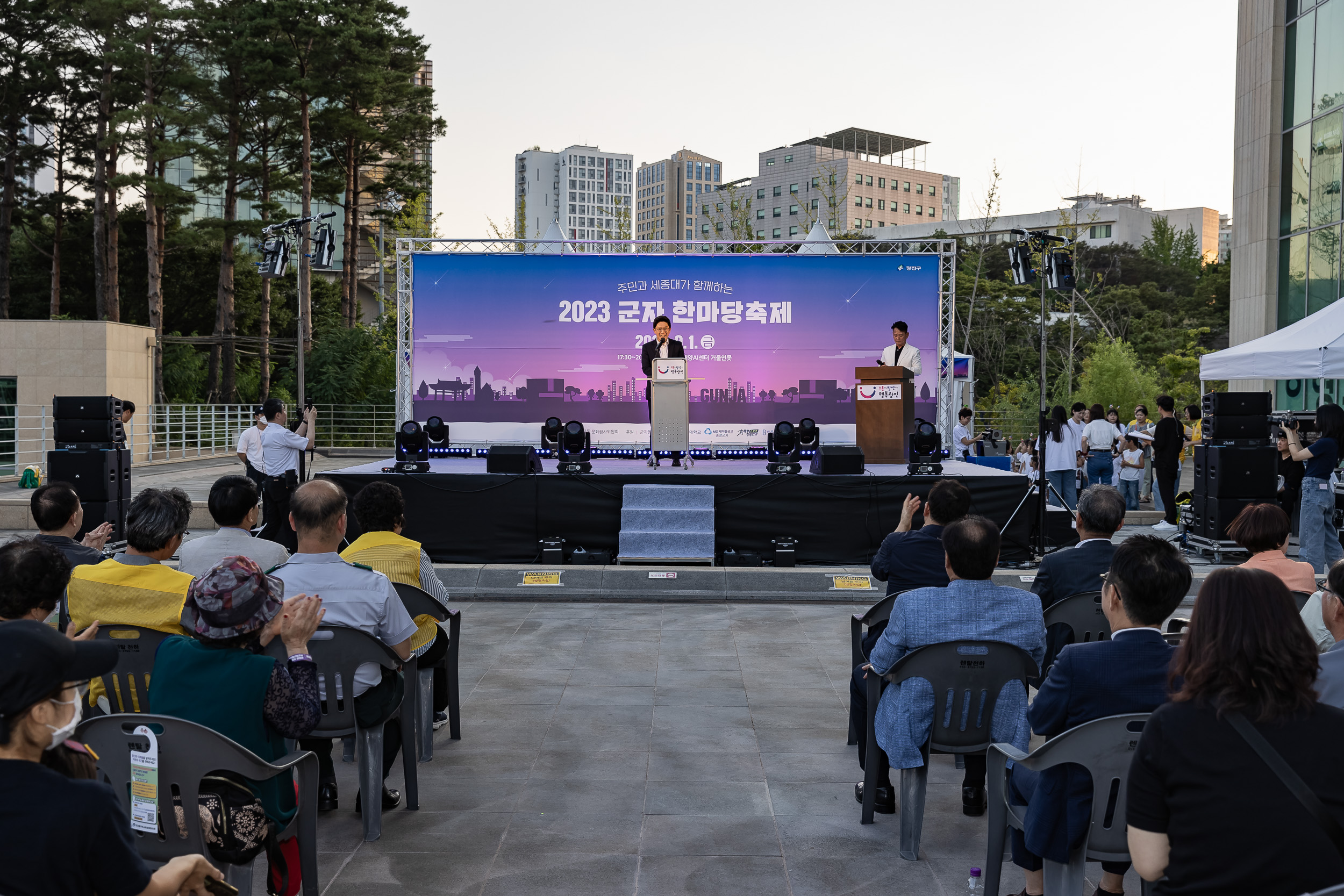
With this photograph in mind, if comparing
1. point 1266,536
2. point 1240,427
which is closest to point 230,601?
point 1266,536

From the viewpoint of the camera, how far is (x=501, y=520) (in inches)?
364

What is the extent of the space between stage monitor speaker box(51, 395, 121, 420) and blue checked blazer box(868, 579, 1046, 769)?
837 centimetres

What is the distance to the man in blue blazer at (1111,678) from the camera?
2.54 meters

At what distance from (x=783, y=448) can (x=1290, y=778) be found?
8248mm

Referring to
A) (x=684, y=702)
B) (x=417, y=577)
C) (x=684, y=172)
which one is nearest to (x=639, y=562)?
(x=684, y=702)

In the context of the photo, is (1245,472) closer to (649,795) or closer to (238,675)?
(649,795)

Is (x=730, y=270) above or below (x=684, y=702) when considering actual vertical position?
above

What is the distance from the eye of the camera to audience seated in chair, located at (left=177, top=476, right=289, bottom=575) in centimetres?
382

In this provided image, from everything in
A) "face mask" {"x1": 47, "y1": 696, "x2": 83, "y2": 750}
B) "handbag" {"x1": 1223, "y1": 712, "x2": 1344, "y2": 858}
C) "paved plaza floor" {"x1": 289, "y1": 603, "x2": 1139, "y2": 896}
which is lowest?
"paved plaza floor" {"x1": 289, "y1": 603, "x2": 1139, "y2": 896}

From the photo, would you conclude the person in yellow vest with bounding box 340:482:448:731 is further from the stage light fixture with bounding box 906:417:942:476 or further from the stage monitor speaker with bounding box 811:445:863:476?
the stage light fixture with bounding box 906:417:942:476

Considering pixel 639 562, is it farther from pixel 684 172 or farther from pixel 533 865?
pixel 684 172

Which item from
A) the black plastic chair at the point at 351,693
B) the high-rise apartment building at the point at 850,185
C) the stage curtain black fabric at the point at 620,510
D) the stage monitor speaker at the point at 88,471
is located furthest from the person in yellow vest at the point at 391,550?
the high-rise apartment building at the point at 850,185

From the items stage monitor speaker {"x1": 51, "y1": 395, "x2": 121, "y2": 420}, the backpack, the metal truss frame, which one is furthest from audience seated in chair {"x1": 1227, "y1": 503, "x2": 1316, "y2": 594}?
stage monitor speaker {"x1": 51, "y1": 395, "x2": 121, "y2": 420}

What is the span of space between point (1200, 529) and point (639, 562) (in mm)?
5478
